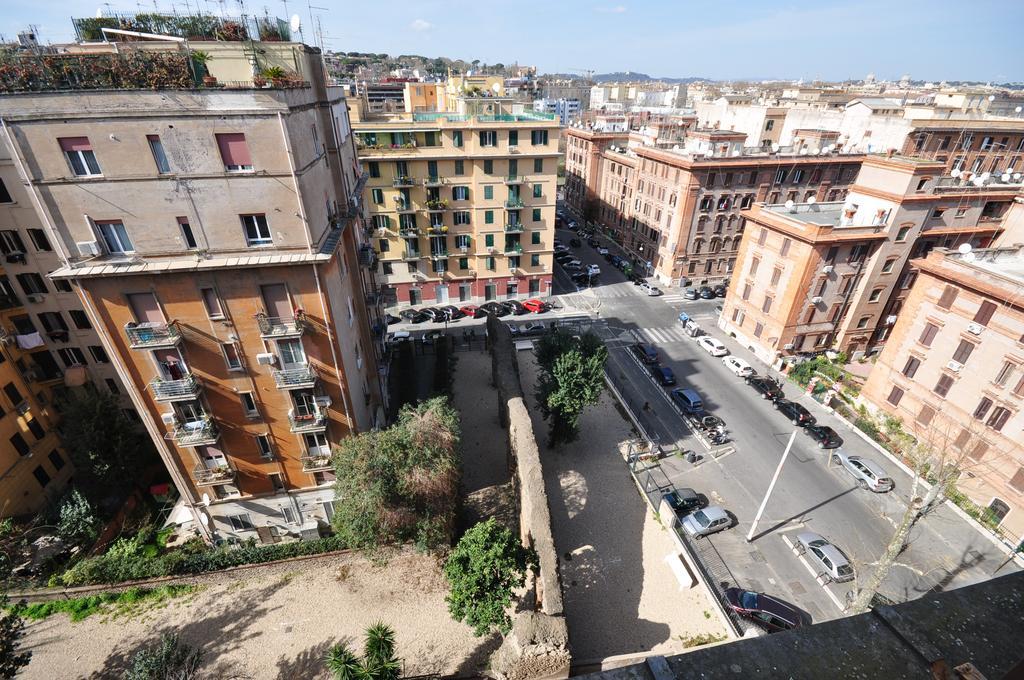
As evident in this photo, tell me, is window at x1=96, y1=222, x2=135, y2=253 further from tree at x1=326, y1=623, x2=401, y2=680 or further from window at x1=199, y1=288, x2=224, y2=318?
tree at x1=326, y1=623, x2=401, y2=680

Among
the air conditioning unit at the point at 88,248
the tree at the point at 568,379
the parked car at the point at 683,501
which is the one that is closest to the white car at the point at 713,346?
the tree at the point at 568,379

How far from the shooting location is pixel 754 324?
5322cm

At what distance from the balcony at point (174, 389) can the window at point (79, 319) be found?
15.9 meters

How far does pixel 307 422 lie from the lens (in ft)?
94.8

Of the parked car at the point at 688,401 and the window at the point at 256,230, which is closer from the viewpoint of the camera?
the window at the point at 256,230

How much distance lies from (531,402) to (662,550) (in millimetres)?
18003

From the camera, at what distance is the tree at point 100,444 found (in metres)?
31.8

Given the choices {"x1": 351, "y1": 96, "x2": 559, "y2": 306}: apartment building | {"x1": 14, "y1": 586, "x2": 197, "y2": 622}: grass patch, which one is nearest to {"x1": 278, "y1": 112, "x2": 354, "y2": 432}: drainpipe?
{"x1": 14, "y1": 586, "x2": 197, "y2": 622}: grass patch

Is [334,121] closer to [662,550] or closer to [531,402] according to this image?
[531,402]

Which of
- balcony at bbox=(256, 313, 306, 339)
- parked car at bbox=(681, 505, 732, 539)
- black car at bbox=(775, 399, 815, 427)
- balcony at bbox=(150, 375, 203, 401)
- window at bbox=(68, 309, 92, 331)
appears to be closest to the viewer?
balcony at bbox=(256, 313, 306, 339)

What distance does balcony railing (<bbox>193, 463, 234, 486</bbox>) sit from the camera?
29141 mm

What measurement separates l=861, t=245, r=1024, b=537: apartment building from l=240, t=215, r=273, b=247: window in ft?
141

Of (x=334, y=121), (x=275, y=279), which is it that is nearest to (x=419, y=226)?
(x=334, y=121)

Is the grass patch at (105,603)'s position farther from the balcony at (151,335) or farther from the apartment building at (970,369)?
the apartment building at (970,369)
